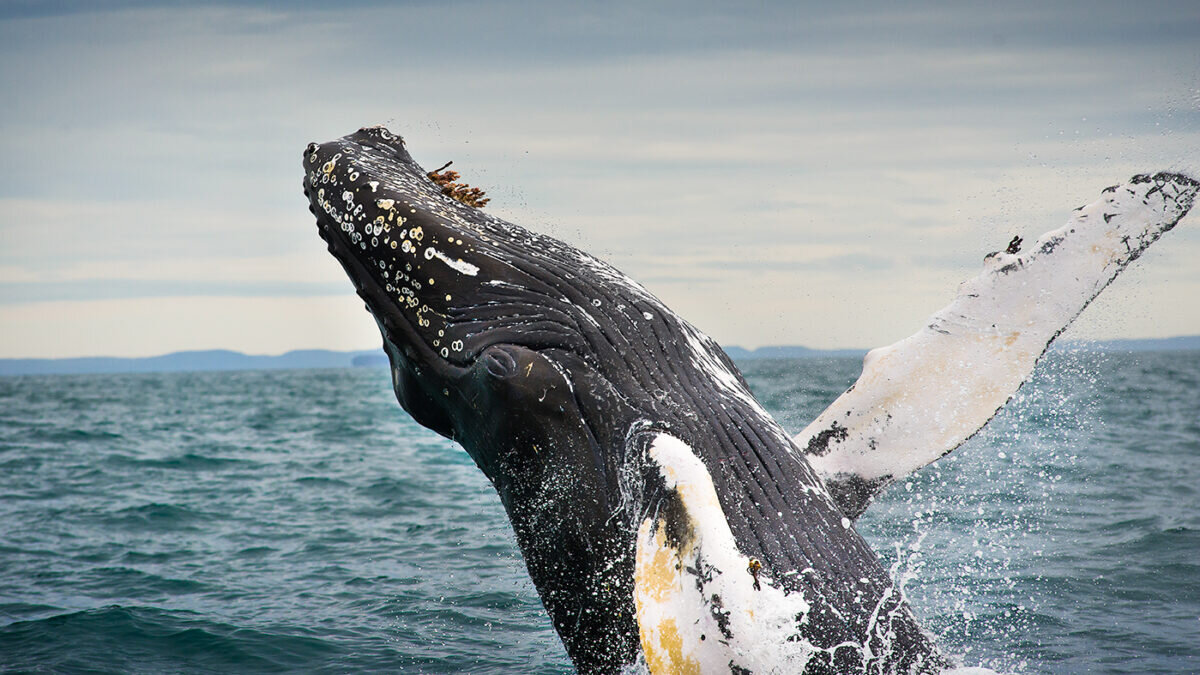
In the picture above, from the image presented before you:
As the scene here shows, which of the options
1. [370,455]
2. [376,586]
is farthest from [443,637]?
[370,455]

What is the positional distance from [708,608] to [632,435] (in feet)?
3.02

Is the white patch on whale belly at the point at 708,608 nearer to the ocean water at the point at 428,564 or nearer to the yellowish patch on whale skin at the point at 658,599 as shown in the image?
the yellowish patch on whale skin at the point at 658,599

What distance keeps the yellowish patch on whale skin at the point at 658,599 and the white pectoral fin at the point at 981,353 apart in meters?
1.89

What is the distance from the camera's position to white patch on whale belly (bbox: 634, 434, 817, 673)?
11.1ft

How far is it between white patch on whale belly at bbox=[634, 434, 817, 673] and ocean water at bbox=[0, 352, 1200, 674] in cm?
246

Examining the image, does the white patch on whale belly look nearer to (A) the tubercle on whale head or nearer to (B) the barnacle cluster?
(A) the tubercle on whale head

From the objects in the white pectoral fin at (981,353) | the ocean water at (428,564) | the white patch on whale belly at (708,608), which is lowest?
the ocean water at (428,564)

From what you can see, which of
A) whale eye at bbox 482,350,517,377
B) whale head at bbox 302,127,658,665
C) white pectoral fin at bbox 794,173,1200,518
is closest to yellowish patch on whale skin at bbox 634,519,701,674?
whale head at bbox 302,127,658,665

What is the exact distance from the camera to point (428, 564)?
11.3m

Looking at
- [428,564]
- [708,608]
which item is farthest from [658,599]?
[428,564]

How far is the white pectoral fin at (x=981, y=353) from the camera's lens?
17.6ft

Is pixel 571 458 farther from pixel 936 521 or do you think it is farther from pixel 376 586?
pixel 936 521

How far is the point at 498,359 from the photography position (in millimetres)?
4297

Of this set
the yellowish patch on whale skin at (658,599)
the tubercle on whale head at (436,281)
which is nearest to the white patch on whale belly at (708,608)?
the yellowish patch on whale skin at (658,599)
